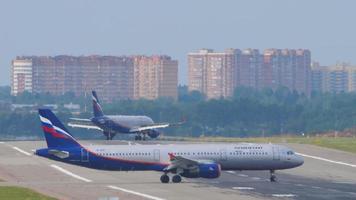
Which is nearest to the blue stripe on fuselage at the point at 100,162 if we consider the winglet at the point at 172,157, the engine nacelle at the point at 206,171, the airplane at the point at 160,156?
the airplane at the point at 160,156

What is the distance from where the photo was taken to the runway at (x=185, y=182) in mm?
91500

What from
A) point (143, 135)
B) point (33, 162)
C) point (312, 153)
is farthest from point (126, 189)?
point (143, 135)

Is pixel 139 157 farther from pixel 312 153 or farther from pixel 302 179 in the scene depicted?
pixel 312 153

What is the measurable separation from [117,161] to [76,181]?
5004 millimetres

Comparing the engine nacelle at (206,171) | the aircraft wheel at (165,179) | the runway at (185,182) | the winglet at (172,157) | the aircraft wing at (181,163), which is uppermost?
the winglet at (172,157)

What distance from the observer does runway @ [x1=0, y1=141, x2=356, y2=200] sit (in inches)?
3602

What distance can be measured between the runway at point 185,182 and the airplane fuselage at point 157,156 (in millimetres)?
1353

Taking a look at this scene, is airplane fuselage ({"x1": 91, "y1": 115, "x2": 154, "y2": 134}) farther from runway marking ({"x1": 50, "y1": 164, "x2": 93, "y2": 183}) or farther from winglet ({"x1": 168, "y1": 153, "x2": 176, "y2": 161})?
winglet ({"x1": 168, "y1": 153, "x2": 176, "y2": 161})

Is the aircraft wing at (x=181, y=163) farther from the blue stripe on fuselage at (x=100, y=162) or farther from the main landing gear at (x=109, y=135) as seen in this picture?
the main landing gear at (x=109, y=135)

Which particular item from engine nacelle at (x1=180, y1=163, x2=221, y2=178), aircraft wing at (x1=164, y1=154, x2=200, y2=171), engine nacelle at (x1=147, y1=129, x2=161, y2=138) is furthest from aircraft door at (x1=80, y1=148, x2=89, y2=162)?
engine nacelle at (x1=147, y1=129, x2=161, y2=138)

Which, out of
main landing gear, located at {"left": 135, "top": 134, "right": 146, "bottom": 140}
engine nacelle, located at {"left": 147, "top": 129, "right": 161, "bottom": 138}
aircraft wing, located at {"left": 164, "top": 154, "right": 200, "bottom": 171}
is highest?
engine nacelle, located at {"left": 147, "top": 129, "right": 161, "bottom": 138}

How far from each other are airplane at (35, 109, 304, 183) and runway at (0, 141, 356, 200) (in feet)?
3.85

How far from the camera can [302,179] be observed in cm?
10812

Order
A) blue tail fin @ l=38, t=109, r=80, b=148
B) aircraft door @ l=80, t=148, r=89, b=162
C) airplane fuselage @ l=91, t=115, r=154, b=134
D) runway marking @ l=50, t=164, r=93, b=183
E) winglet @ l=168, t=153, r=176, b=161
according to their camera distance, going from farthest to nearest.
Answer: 1. airplane fuselage @ l=91, t=115, r=154, b=134
2. runway marking @ l=50, t=164, r=93, b=183
3. blue tail fin @ l=38, t=109, r=80, b=148
4. aircraft door @ l=80, t=148, r=89, b=162
5. winglet @ l=168, t=153, r=176, b=161
